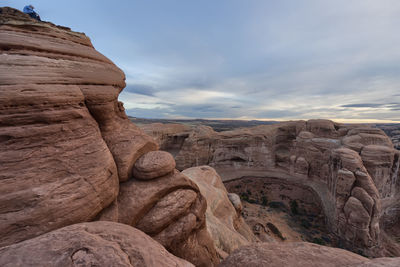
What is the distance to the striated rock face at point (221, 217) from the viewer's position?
679 cm

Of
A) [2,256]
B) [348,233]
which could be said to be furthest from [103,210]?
[348,233]

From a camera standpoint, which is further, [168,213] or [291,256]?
[168,213]

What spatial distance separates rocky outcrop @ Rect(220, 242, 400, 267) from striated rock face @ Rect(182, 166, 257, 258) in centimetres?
294

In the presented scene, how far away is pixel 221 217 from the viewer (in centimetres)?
894

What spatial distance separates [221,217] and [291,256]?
6103 millimetres

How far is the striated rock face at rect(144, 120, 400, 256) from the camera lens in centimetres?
1159

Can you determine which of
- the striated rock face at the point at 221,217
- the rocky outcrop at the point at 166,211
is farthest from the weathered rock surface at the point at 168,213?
the striated rock face at the point at 221,217

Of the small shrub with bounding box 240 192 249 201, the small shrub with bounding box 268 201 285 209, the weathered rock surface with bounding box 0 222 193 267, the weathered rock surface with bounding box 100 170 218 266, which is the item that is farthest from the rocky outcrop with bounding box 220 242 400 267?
the small shrub with bounding box 268 201 285 209

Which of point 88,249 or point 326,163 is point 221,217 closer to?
point 88,249

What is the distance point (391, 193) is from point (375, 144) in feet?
15.0

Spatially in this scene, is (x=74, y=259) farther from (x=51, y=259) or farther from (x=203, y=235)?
(x=203, y=235)

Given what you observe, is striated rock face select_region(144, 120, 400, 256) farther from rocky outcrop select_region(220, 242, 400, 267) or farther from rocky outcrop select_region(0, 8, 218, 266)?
rocky outcrop select_region(0, 8, 218, 266)

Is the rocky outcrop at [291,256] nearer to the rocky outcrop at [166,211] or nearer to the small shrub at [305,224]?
the rocky outcrop at [166,211]

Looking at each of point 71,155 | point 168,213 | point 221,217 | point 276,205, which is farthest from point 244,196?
point 71,155
